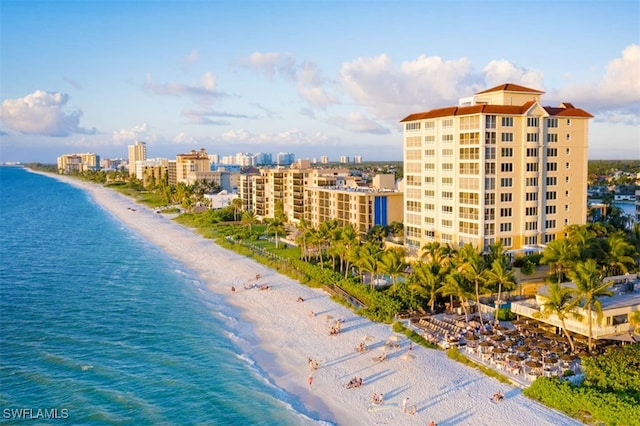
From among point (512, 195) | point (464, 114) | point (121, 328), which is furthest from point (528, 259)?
point (121, 328)

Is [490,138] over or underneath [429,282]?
over

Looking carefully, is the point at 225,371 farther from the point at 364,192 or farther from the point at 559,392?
the point at 364,192

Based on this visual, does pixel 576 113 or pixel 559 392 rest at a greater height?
pixel 576 113

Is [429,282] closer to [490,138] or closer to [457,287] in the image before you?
[457,287]

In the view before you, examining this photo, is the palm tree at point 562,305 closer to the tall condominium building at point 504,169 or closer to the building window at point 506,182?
the tall condominium building at point 504,169
